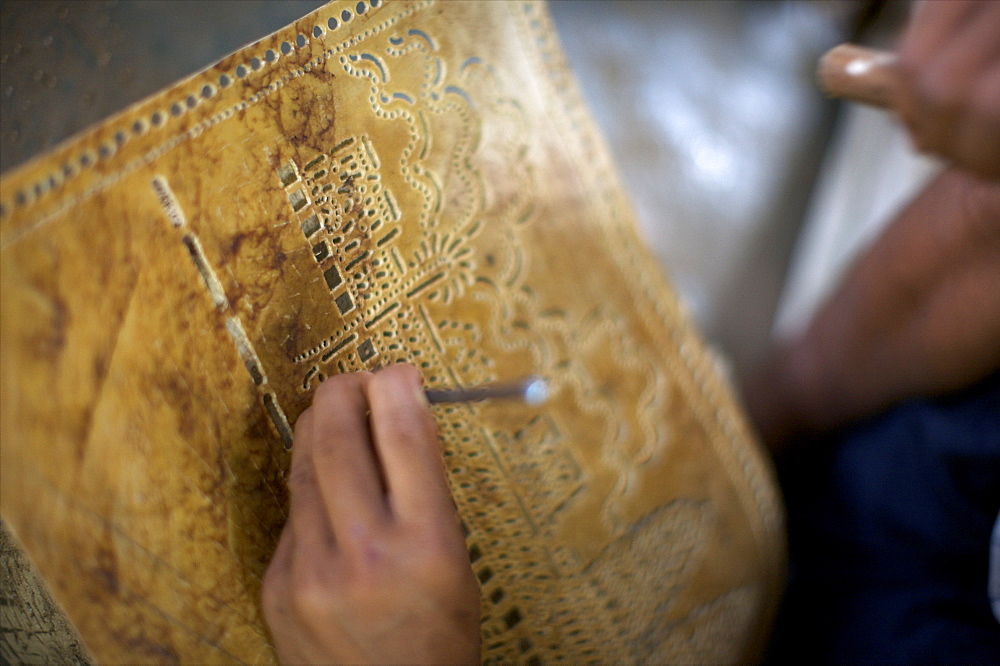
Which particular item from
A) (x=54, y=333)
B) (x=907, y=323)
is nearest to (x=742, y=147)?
(x=907, y=323)

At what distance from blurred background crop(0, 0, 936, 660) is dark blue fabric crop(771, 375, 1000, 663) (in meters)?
0.38

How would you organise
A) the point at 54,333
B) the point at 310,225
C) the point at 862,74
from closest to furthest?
the point at 54,333 < the point at 310,225 < the point at 862,74

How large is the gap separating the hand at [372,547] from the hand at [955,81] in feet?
1.68

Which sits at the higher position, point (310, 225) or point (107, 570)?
point (310, 225)

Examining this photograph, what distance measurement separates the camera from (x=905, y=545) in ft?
2.48

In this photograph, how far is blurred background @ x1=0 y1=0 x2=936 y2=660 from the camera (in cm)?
121

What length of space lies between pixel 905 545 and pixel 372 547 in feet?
2.10

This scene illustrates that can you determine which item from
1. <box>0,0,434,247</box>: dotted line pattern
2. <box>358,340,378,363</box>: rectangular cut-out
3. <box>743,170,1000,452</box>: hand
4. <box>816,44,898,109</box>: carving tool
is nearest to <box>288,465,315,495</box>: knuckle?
<box>358,340,378,363</box>: rectangular cut-out

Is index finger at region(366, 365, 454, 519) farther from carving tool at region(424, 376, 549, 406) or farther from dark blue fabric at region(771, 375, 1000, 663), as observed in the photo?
dark blue fabric at region(771, 375, 1000, 663)

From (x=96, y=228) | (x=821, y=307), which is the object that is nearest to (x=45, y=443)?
(x=96, y=228)

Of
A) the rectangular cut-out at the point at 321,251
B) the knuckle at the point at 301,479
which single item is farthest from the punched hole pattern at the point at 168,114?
the knuckle at the point at 301,479

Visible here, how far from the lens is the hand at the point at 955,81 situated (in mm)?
558

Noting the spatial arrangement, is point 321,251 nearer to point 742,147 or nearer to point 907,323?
point 907,323

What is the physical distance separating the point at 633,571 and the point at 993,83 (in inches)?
22.3
